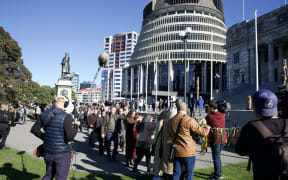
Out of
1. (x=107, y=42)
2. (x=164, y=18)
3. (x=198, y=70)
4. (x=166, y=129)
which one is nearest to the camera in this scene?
(x=166, y=129)

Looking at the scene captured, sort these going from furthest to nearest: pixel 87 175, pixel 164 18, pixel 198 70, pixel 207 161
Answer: pixel 164 18
pixel 198 70
pixel 207 161
pixel 87 175

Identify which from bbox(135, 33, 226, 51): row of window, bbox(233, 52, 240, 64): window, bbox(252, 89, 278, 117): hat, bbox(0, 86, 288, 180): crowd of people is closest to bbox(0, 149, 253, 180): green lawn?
bbox(0, 86, 288, 180): crowd of people

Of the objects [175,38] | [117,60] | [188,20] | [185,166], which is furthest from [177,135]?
[117,60]

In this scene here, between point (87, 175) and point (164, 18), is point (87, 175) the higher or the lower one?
the lower one

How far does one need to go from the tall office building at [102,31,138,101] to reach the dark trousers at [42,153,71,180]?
145 metres

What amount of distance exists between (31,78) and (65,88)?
22.8 m

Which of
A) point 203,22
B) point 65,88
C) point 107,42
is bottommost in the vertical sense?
point 65,88

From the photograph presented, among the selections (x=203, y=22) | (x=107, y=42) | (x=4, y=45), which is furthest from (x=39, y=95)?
(x=107, y=42)

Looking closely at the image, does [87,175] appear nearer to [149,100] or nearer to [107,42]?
[149,100]

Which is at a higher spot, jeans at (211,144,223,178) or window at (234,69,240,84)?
window at (234,69,240,84)

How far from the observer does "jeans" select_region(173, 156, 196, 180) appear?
14.3 ft

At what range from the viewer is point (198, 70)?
2571 inches

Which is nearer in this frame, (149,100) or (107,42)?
(149,100)

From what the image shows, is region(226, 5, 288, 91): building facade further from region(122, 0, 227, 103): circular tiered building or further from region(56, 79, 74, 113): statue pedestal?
region(56, 79, 74, 113): statue pedestal
